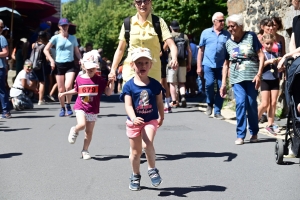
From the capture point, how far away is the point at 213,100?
14516 millimetres

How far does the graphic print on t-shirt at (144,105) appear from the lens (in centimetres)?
670

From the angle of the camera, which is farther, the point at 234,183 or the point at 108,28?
the point at 108,28

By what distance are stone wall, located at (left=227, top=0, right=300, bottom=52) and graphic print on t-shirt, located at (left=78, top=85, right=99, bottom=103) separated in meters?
5.01

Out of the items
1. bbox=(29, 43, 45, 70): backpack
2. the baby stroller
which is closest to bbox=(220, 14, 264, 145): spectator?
the baby stroller

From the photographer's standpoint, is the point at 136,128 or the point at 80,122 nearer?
the point at 136,128

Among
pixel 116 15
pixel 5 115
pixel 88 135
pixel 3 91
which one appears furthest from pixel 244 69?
pixel 116 15

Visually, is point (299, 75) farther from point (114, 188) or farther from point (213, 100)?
point (213, 100)

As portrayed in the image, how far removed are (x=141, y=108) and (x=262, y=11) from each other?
873cm

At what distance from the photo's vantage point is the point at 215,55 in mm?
13633

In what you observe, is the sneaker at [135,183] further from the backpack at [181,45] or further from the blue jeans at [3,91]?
the backpack at [181,45]

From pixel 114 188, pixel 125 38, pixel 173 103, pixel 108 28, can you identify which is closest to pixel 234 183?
pixel 114 188

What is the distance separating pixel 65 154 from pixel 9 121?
4753 mm

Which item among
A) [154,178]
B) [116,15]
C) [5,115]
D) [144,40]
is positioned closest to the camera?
[154,178]

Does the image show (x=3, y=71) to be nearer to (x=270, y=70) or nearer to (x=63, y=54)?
(x=63, y=54)
